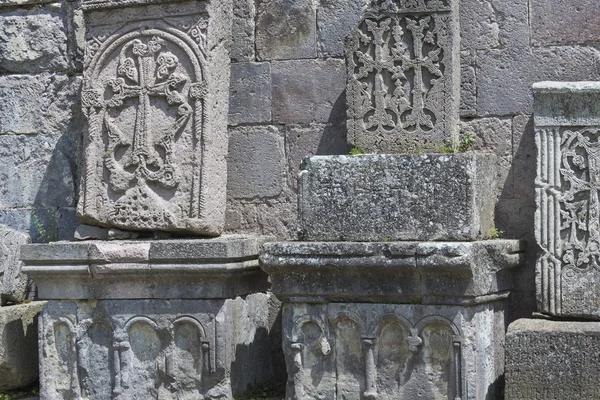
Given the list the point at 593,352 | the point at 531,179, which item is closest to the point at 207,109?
the point at 531,179

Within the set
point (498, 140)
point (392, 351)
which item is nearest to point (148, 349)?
point (392, 351)

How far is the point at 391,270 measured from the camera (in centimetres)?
522

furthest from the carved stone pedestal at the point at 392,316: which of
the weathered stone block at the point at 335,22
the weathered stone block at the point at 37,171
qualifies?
the weathered stone block at the point at 37,171

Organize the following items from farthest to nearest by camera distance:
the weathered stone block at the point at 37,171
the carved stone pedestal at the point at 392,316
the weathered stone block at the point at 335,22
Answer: the weathered stone block at the point at 37,171 < the weathered stone block at the point at 335,22 < the carved stone pedestal at the point at 392,316

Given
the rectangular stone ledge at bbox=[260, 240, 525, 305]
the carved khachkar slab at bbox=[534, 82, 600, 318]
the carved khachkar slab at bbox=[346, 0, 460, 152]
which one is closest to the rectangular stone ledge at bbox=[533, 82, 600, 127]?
the carved khachkar slab at bbox=[534, 82, 600, 318]

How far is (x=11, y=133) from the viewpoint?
22.3 ft

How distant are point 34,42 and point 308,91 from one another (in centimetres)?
188

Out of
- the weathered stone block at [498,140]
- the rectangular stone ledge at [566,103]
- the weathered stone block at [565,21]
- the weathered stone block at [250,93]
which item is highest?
the weathered stone block at [565,21]

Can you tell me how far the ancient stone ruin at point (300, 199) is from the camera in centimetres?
529

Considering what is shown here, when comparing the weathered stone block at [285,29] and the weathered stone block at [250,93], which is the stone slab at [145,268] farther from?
the weathered stone block at [285,29]

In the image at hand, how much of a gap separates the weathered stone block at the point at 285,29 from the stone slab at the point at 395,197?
0.99 metres

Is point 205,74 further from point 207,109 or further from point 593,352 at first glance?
point 593,352

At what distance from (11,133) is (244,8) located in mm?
1736

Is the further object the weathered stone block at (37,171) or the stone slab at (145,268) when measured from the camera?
the weathered stone block at (37,171)
